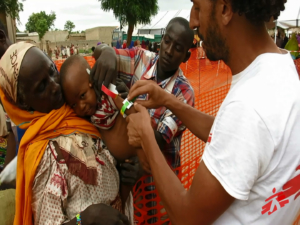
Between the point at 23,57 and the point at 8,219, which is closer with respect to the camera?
the point at 23,57

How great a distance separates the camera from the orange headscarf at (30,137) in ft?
4.39

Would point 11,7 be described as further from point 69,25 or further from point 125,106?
point 69,25

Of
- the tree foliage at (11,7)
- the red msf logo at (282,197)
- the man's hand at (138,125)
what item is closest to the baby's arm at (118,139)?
the man's hand at (138,125)

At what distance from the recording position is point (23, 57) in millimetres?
1335

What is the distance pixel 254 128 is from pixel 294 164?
0.27 m

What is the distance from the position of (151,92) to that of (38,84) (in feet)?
2.22

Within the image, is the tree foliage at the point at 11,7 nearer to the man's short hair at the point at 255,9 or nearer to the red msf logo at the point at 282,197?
the man's short hair at the point at 255,9

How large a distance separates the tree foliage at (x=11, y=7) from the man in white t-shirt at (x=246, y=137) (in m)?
14.1

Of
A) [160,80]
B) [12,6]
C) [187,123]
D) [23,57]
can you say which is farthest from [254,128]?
[12,6]

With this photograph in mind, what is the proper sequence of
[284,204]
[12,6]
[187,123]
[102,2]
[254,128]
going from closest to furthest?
1. [254,128]
2. [284,204]
3. [187,123]
4. [12,6]
5. [102,2]

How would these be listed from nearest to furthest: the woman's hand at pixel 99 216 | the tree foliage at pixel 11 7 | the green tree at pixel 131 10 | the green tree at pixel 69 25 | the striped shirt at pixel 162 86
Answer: the woman's hand at pixel 99 216 → the striped shirt at pixel 162 86 → the tree foliage at pixel 11 7 → the green tree at pixel 131 10 → the green tree at pixel 69 25

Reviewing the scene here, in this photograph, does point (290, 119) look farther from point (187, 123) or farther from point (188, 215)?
point (187, 123)

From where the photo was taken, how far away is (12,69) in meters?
1.33

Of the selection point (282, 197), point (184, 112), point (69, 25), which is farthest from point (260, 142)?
point (69, 25)
